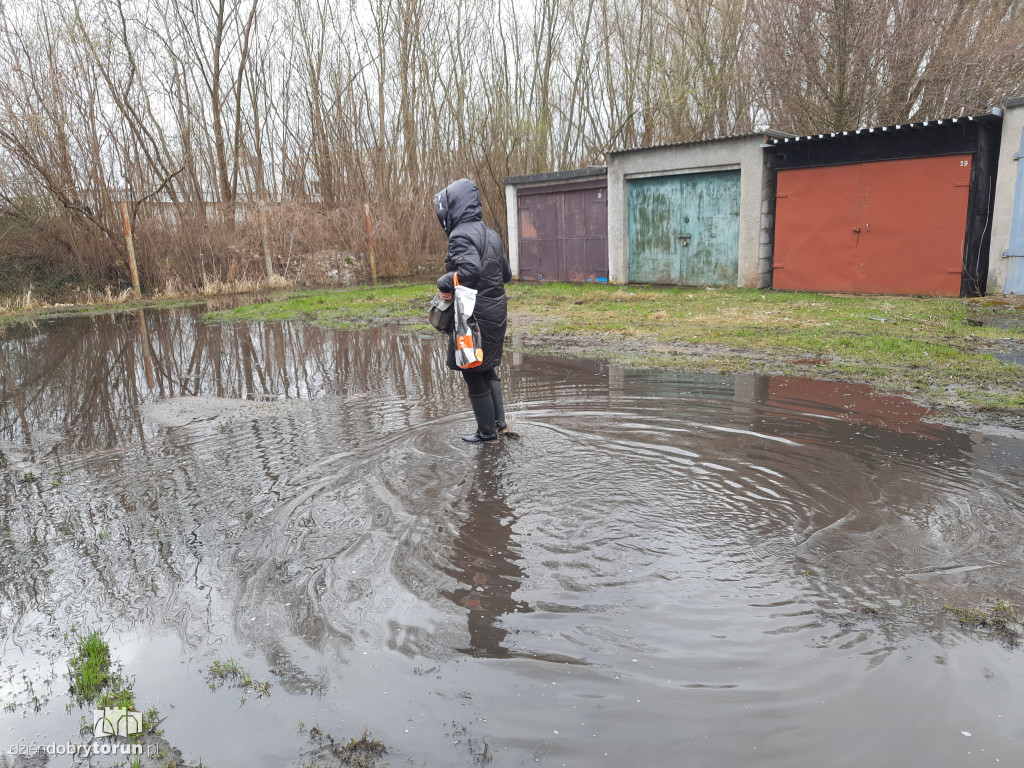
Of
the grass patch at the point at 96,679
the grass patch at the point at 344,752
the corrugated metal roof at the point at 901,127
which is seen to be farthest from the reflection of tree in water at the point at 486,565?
the corrugated metal roof at the point at 901,127

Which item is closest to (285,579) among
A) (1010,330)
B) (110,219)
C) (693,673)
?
(693,673)

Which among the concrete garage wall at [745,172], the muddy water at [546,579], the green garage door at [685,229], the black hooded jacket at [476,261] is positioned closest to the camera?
the muddy water at [546,579]

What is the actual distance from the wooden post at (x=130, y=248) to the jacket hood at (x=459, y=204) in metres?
16.4

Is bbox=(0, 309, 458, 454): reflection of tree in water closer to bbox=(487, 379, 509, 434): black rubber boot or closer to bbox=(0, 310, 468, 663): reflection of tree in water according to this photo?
bbox=(0, 310, 468, 663): reflection of tree in water

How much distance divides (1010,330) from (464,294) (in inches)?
310

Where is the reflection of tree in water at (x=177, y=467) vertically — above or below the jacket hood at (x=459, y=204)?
below

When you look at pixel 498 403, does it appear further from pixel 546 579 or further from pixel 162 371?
pixel 162 371

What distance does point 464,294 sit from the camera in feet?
17.7

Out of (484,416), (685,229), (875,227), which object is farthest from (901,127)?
(484,416)

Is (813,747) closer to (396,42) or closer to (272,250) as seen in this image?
(272,250)

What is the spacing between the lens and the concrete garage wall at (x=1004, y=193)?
11.5 meters

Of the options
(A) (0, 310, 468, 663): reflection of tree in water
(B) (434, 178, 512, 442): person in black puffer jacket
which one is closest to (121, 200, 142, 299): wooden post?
(A) (0, 310, 468, 663): reflection of tree in water

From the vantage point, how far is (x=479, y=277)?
5473 mm

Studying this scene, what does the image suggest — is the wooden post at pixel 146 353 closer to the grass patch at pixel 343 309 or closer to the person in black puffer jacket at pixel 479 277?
the grass patch at pixel 343 309
